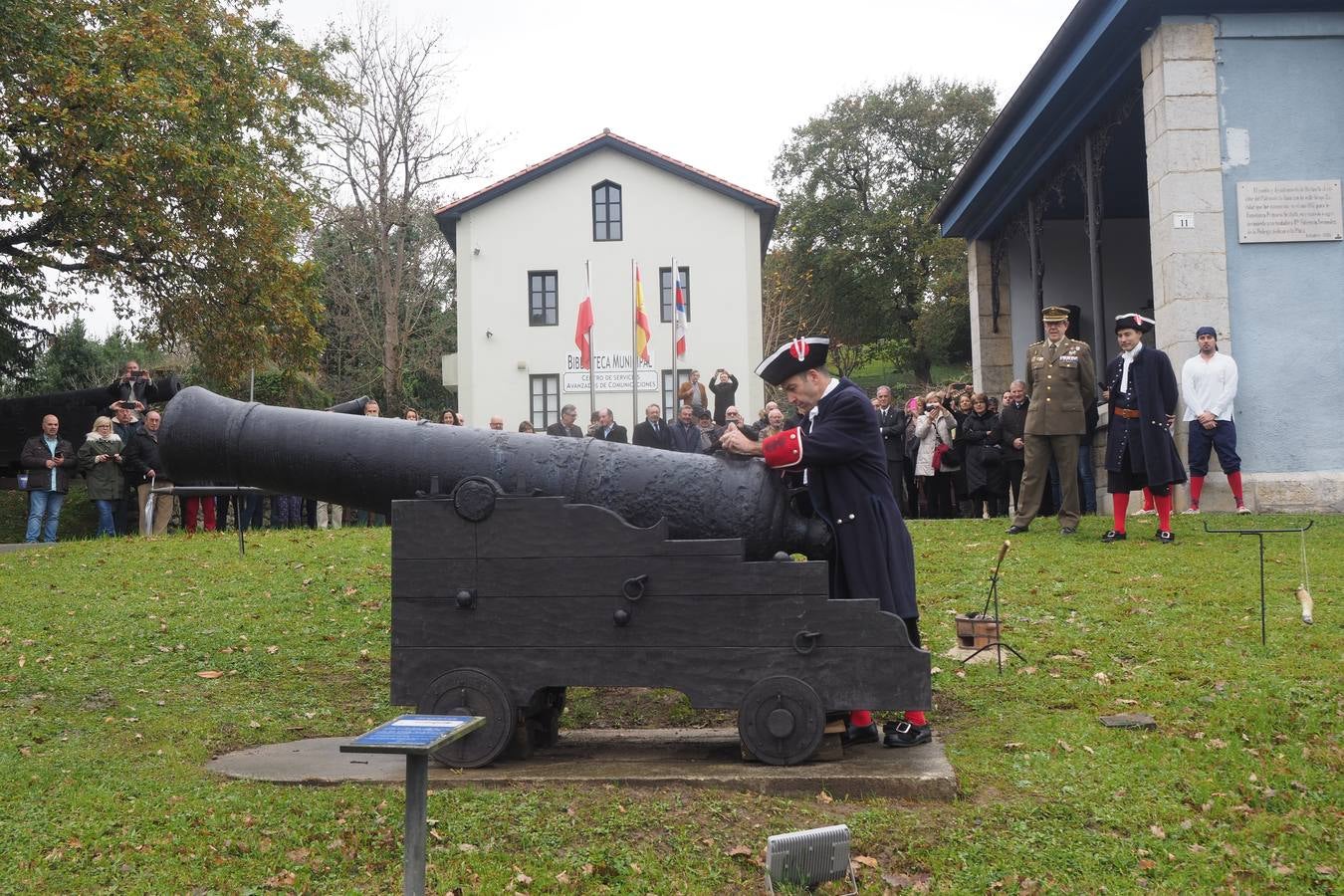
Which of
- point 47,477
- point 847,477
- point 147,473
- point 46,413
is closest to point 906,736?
point 847,477

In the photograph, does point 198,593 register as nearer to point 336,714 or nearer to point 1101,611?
point 336,714

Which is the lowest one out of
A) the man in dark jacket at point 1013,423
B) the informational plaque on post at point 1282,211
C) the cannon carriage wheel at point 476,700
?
the cannon carriage wheel at point 476,700

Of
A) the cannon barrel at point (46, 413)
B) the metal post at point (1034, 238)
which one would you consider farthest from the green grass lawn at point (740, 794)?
the metal post at point (1034, 238)

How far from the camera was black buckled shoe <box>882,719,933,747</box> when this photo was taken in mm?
5609

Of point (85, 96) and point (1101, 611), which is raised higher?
point (85, 96)

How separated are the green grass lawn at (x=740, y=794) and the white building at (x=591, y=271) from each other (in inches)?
1019

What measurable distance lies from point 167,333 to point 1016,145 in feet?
45.9

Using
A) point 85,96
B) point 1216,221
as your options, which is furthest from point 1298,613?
point 85,96

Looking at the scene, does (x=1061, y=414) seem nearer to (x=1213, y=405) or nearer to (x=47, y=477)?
(x=1213, y=405)

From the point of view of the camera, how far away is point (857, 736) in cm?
569

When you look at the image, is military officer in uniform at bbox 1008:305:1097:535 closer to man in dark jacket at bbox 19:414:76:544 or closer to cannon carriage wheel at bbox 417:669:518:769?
cannon carriage wheel at bbox 417:669:518:769

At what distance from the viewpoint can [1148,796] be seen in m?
4.91

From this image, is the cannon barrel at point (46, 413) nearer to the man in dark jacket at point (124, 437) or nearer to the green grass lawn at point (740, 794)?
the man in dark jacket at point (124, 437)

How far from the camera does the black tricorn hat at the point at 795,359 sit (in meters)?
5.51
